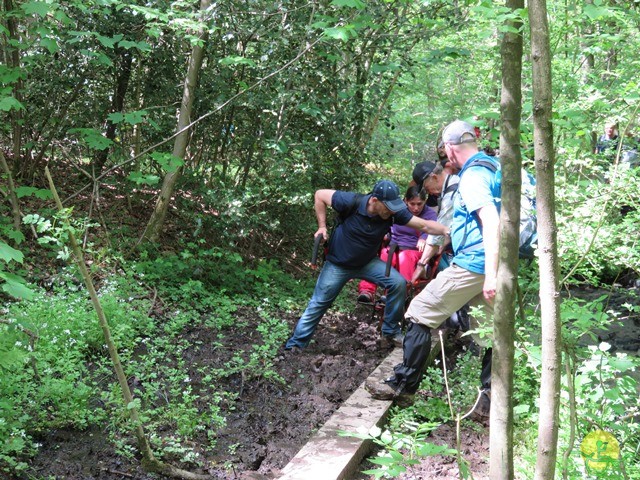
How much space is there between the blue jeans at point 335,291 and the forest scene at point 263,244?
1.00ft

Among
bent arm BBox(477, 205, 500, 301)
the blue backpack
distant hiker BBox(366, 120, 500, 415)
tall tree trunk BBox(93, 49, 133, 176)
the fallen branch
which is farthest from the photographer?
tall tree trunk BBox(93, 49, 133, 176)

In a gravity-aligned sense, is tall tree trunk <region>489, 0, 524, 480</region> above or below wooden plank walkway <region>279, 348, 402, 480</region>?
above

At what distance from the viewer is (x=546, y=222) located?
6.91 ft

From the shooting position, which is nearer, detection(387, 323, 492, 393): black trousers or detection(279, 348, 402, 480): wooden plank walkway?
detection(279, 348, 402, 480): wooden plank walkway

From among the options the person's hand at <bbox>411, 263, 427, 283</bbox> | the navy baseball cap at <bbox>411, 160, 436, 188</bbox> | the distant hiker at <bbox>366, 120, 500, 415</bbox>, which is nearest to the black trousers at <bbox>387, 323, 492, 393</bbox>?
the distant hiker at <bbox>366, 120, 500, 415</bbox>

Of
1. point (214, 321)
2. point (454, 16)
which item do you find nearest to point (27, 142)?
point (214, 321)

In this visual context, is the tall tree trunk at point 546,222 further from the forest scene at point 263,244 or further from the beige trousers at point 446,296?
the beige trousers at point 446,296

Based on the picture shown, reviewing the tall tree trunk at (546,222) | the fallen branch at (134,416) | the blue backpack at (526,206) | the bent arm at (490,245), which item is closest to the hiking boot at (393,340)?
the blue backpack at (526,206)

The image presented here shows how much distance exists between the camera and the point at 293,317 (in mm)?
7141

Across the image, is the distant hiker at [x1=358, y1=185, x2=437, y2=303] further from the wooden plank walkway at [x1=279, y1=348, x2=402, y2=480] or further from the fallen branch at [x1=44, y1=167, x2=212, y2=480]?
the fallen branch at [x1=44, y1=167, x2=212, y2=480]

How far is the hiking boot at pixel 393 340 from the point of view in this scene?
6395mm

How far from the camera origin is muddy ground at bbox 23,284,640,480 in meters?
3.68

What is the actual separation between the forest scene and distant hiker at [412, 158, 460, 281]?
1.70ft

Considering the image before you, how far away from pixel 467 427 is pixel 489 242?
1.55 m
